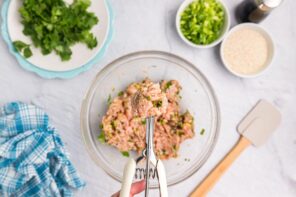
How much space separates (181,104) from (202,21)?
0.29 meters

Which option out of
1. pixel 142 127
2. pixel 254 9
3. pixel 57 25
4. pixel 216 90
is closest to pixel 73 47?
pixel 57 25

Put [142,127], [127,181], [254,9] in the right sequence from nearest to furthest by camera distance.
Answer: [127,181] → [142,127] → [254,9]

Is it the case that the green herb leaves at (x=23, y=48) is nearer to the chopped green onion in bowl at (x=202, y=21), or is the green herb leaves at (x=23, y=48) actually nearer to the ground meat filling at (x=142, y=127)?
the ground meat filling at (x=142, y=127)

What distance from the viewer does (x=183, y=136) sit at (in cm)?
122

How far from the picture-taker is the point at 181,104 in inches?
50.1

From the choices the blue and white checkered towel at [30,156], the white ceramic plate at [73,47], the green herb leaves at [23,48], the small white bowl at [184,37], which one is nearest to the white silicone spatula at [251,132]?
the small white bowl at [184,37]

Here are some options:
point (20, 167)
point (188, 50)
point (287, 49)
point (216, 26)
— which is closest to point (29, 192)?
point (20, 167)

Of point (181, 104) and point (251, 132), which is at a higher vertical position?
point (181, 104)

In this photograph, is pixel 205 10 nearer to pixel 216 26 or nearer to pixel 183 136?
pixel 216 26

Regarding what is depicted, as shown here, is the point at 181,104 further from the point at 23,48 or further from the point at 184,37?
the point at 23,48

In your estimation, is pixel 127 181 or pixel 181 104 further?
pixel 181 104

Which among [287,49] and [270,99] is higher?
[287,49]

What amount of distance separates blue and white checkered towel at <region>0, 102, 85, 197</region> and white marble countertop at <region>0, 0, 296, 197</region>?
2.1 inches

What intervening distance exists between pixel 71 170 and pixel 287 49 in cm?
84
